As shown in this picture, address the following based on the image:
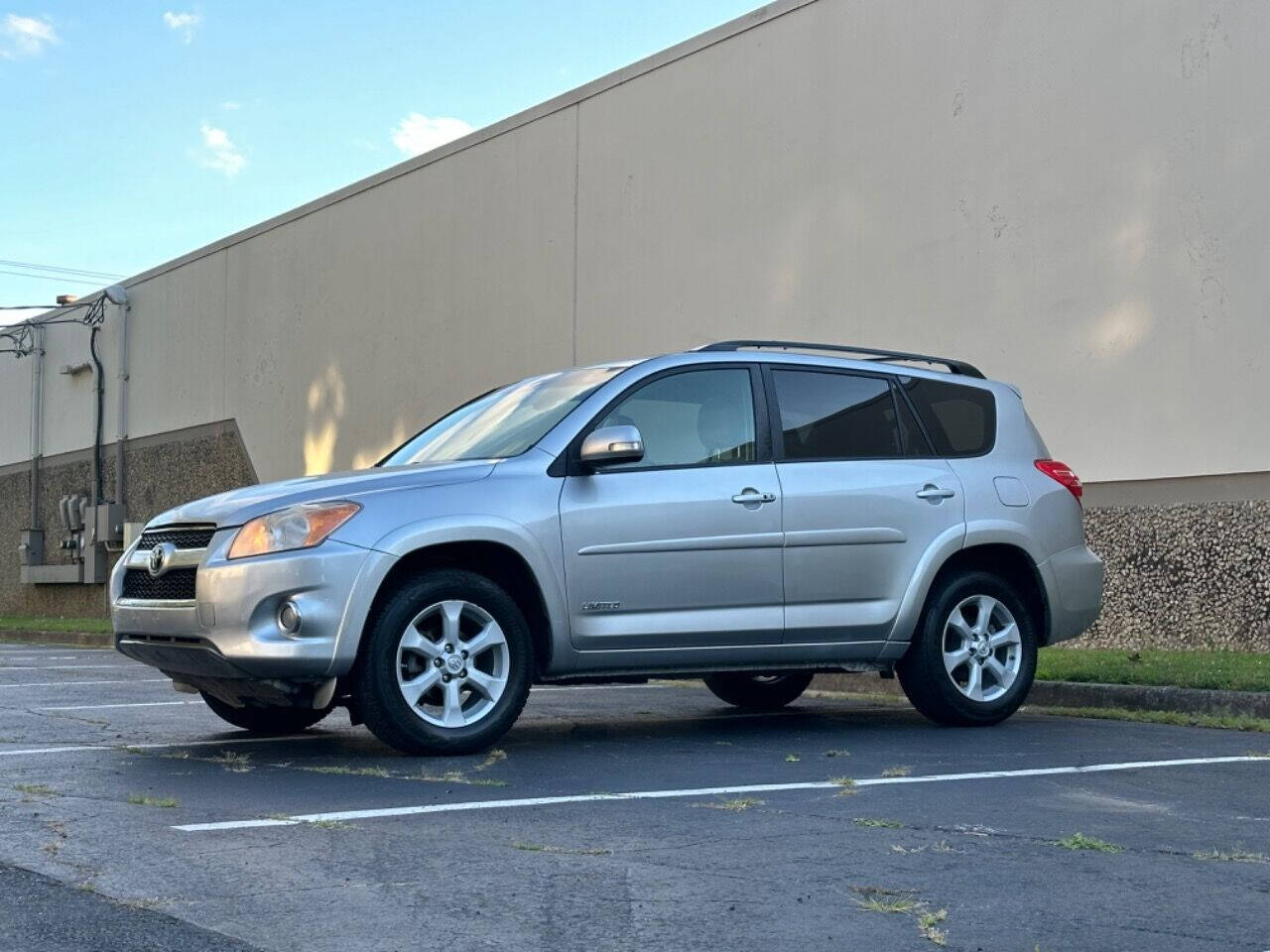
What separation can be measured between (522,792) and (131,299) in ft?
82.1

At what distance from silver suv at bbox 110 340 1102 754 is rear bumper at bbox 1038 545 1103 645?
0.05 feet

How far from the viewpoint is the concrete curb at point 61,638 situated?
20.2 m

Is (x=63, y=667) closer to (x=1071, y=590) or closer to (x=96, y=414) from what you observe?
(x=1071, y=590)

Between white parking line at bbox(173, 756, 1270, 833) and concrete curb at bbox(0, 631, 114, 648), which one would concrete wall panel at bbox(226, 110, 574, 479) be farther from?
white parking line at bbox(173, 756, 1270, 833)

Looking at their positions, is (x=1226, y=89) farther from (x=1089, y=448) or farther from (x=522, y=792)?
(x=522, y=792)

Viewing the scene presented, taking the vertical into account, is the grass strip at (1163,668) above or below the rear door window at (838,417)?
below

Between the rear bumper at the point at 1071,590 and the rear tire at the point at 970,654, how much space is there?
0.17m

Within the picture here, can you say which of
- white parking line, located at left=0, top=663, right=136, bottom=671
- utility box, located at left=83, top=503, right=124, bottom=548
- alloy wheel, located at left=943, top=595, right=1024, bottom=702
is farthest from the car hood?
utility box, located at left=83, top=503, right=124, bottom=548

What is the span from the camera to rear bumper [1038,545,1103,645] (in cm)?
840

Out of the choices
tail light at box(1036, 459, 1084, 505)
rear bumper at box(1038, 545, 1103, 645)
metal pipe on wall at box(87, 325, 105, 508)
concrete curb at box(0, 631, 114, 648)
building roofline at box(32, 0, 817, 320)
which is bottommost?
concrete curb at box(0, 631, 114, 648)

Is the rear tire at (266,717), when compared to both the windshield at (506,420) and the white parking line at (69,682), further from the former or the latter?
the white parking line at (69,682)

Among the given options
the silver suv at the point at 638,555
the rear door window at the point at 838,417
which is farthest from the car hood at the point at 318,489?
the rear door window at the point at 838,417

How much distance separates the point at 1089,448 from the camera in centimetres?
1269

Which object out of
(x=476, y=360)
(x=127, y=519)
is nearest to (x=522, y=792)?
(x=476, y=360)
